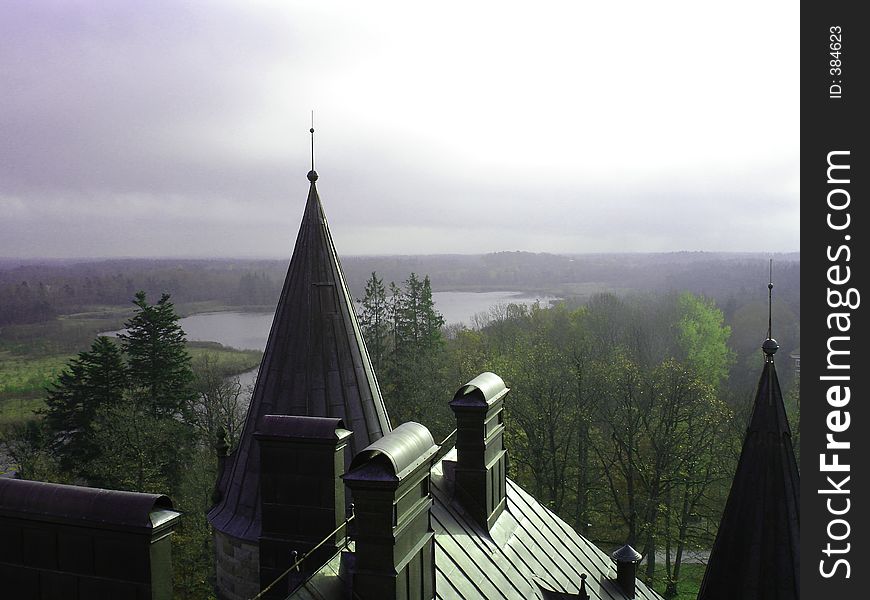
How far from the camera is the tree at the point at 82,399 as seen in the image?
89.0ft

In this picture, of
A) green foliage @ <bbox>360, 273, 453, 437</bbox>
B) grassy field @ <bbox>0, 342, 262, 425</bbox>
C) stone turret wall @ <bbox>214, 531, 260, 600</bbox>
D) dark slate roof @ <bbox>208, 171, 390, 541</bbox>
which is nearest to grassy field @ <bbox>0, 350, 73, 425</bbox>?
grassy field @ <bbox>0, 342, 262, 425</bbox>

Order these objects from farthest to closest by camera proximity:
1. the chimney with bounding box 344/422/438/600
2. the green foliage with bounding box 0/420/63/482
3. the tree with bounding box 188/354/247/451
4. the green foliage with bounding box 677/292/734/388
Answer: the green foliage with bounding box 677/292/734/388, the tree with bounding box 188/354/247/451, the green foliage with bounding box 0/420/63/482, the chimney with bounding box 344/422/438/600

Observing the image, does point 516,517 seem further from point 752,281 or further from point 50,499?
point 752,281

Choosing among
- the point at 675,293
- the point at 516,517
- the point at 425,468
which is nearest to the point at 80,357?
the point at 516,517

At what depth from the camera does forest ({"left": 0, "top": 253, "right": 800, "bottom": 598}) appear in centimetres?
2545

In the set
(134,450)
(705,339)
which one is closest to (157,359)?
(134,450)

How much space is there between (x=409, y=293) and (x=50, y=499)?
1403 inches

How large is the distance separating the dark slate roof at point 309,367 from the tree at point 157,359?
23514 millimetres

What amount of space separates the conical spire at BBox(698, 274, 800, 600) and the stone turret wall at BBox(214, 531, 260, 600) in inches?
226

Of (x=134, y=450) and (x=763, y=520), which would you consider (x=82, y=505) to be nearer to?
(x=763, y=520)

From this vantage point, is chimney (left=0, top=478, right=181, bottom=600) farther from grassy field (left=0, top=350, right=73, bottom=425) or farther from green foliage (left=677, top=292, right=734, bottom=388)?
green foliage (left=677, top=292, right=734, bottom=388)

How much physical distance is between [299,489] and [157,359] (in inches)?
997

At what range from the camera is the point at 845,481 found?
7.51 m

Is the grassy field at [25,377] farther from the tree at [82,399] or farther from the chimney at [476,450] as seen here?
the chimney at [476,450]
